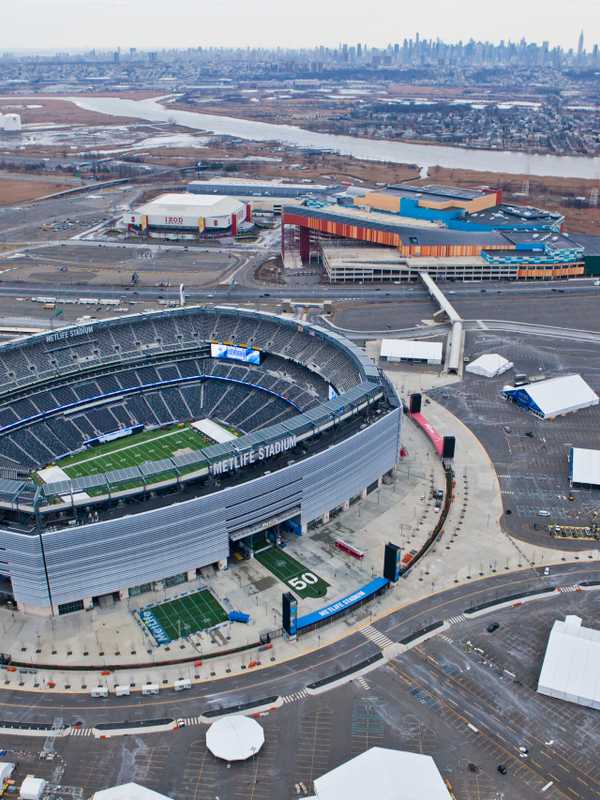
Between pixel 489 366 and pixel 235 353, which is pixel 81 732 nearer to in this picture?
pixel 235 353

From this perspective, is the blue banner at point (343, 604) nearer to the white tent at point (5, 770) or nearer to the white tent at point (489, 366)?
the white tent at point (5, 770)

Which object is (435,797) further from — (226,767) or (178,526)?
(178,526)

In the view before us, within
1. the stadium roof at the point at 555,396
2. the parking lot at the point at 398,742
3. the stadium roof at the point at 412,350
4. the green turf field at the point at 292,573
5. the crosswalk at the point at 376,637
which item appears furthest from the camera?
the stadium roof at the point at 412,350

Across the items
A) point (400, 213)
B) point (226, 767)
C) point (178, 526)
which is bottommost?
point (226, 767)

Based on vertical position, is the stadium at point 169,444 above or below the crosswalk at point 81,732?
above

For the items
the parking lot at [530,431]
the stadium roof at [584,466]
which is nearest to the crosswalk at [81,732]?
the parking lot at [530,431]

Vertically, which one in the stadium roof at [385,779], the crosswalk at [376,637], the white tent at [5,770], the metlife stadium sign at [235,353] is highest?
the metlife stadium sign at [235,353]

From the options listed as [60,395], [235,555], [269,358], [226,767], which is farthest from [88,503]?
[269,358]
